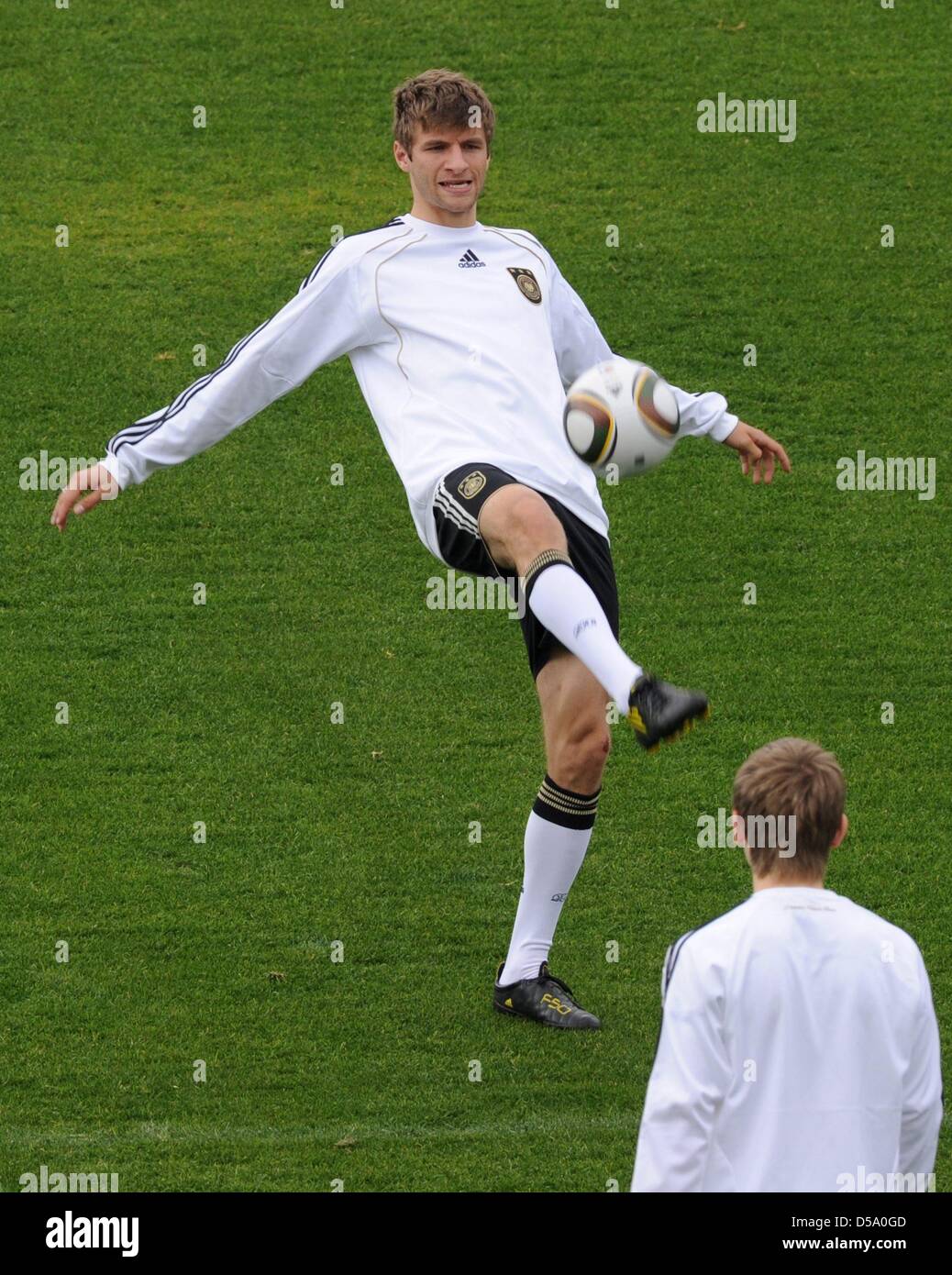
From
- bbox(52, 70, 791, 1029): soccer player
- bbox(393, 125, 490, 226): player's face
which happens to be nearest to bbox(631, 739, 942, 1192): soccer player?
bbox(52, 70, 791, 1029): soccer player

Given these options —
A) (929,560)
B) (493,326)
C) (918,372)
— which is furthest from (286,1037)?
(918,372)

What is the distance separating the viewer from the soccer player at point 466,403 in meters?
5.33

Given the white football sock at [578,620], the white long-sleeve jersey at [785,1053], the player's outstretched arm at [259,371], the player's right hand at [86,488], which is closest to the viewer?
the white long-sleeve jersey at [785,1053]

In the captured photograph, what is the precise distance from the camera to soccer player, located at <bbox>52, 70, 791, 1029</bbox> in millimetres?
5328

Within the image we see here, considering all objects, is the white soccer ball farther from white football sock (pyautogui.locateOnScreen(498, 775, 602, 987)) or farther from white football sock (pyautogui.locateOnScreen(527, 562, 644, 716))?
white football sock (pyautogui.locateOnScreen(498, 775, 602, 987))

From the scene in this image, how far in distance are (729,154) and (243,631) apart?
5.35 m

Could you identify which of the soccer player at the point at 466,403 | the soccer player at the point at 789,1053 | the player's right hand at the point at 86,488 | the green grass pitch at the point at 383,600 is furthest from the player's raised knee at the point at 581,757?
the soccer player at the point at 789,1053

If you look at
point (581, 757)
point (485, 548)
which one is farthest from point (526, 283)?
point (581, 757)

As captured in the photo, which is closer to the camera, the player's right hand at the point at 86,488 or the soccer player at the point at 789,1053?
the soccer player at the point at 789,1053

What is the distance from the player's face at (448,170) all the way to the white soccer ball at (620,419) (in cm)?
76

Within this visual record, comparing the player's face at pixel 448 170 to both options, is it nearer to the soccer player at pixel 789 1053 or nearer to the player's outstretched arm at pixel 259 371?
the player's outstretched arm at pixel 259 371

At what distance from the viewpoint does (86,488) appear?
17.5 ft

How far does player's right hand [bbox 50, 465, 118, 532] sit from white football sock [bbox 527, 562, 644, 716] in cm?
129

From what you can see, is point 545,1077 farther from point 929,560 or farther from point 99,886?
point 929,560
